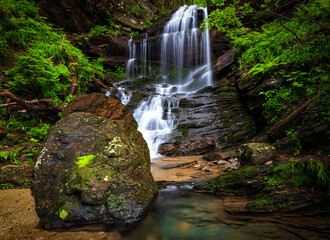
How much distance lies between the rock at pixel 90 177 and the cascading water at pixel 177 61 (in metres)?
7.61

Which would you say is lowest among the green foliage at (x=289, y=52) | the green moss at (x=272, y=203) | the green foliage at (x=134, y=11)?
the green moss at (x=272, y=203)

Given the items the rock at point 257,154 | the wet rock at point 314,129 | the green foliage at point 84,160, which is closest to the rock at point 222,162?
the rock at point 257,154

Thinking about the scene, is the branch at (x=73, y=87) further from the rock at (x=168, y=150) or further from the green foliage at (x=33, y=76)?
the rock at (x=168, y=150)

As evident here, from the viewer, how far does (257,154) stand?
152 inches

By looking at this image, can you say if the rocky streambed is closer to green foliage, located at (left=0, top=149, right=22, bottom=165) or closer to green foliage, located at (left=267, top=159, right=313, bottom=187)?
green foliage, located at (left=267, top=159, right=313, bottom=187)

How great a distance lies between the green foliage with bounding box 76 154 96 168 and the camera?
8.68ft

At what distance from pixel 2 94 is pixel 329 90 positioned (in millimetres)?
8247

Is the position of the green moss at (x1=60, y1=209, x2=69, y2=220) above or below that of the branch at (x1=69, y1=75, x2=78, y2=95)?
below

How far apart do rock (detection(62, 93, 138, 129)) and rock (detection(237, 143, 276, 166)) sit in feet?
12.1

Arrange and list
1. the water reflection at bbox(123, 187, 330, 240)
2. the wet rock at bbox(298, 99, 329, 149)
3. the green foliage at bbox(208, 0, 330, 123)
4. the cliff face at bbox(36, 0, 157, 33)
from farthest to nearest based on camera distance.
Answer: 1. the cliff face at bbox(36, 0, 157, 33)
2. the wet rock at bbox(298, 99, 329, 149)
3. the green foliage at bbox(208, 0, 330, 123)
4. the water reflection at bbox(123, 187, 330, 240)

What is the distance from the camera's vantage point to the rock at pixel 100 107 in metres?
5.33

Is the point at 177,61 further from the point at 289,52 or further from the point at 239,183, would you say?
the point at 239,183

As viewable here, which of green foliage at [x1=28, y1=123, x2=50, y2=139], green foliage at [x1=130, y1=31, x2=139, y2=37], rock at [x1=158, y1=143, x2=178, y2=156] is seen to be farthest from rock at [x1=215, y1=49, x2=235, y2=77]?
green foliage at [x1=130, y1=31, x2=139, y2=37]

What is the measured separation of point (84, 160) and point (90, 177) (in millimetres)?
383
